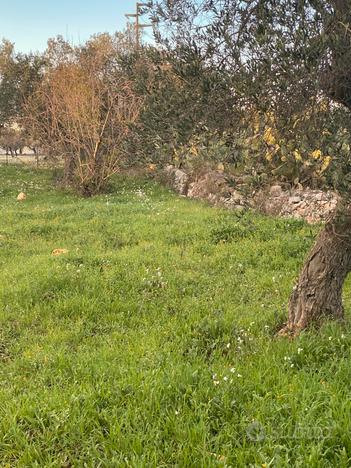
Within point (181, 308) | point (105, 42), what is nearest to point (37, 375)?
point (181, 308)

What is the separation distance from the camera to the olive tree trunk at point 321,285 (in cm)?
488

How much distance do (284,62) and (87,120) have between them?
15482mm

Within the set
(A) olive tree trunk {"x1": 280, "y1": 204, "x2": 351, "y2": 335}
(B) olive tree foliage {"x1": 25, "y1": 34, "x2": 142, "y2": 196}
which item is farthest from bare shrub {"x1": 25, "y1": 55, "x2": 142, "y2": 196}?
(A) olive tree trunk {"x1": 280, "y1": 204, "x2": 351, "y2": 335}

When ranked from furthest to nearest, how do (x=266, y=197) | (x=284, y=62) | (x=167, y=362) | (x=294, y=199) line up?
1. (x=294, y=199)
2. (x=266, y=197)
3. (x=167, y=362)
4. (x=284, y=62)

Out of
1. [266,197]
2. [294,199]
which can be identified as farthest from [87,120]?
[266,197]

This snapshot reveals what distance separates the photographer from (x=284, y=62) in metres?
3.17

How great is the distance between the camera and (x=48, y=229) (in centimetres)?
1120

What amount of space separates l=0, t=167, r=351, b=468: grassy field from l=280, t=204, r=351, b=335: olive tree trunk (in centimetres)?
26

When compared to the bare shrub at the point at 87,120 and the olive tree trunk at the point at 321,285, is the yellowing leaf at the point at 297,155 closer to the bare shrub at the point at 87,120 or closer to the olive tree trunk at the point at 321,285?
the olive tree trunk at the point at 321,285

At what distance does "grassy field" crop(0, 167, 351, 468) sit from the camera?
325 cm

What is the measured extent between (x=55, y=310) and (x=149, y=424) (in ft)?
9.62

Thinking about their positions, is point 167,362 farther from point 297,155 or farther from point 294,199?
point 294,199

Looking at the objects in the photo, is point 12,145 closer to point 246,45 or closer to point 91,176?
point 91,176

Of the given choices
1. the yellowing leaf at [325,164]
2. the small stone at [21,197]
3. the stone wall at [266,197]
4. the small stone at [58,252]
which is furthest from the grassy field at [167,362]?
the small stone at [21,197]
